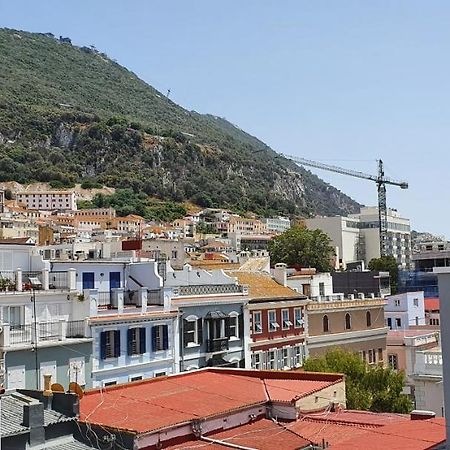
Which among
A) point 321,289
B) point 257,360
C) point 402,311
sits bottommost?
point 257,360

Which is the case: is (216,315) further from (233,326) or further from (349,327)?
(349,327)

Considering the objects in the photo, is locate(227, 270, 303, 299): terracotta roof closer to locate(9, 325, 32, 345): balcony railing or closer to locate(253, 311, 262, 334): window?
locate(253, 311, 262, 334): window

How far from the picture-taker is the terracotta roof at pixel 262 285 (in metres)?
46.4

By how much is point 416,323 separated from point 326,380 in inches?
1827

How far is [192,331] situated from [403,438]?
72.8 feet

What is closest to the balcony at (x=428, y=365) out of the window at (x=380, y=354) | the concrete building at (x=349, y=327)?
the concrete building at (x=349, y=327)

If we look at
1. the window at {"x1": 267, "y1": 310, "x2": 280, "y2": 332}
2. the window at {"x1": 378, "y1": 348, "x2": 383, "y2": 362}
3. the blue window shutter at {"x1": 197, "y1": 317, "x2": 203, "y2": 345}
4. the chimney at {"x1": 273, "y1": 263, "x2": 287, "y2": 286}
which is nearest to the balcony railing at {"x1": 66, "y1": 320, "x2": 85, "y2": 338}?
the blue window shutter at {"x1": 197, "y1": 317, "x2": 203, "y2": 345}

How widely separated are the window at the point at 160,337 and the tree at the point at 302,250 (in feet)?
248

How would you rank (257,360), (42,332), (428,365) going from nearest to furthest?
1. (428,365)
2. (42,332)
3. (257,360)

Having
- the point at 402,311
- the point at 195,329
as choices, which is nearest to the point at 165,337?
the point at 195,329

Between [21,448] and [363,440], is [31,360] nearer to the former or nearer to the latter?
[21,448]

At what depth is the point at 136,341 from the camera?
116ft

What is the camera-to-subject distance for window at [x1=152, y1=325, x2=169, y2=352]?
36.5 meters

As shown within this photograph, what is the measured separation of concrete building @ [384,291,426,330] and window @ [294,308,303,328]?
73.2 feet
